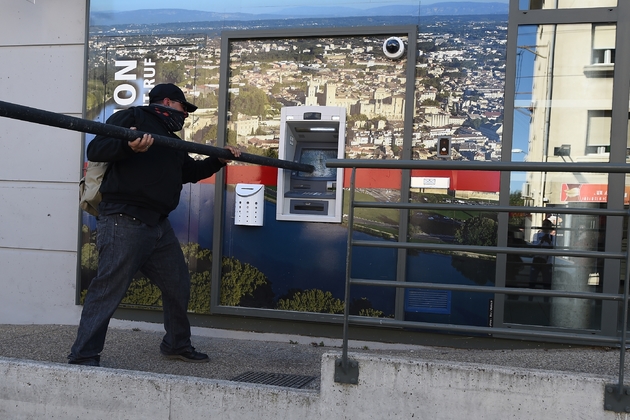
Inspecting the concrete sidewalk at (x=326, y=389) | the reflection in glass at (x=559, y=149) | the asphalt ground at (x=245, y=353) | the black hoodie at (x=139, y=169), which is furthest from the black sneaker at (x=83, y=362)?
the reflection in glass at (x=559, y=149)

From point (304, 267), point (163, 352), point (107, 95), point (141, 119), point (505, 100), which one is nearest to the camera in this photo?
point (141, 119)

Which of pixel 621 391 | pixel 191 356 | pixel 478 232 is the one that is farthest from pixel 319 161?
pixel 621 391

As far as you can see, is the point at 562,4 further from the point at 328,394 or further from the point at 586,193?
the point at 328,394

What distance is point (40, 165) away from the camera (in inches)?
234

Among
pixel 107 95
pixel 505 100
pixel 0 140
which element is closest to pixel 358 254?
pixel 505 100

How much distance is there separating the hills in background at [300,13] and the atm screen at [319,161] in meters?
1.11

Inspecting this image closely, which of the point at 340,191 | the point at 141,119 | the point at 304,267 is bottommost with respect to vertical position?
the point at 304,267

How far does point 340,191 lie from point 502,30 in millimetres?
1754

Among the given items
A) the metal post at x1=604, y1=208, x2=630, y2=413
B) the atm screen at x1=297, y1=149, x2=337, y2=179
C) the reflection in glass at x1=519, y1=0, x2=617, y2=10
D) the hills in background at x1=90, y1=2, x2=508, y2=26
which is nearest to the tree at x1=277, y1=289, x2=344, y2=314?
the atm screen at x1=297, y1=149, x2=337, y2=179

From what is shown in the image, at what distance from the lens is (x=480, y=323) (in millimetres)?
4949

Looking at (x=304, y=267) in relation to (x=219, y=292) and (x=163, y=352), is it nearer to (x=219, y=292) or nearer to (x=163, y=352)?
(x=219, y=292)

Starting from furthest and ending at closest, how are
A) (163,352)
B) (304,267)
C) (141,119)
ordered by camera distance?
(304,267), (163,352), (141,119)

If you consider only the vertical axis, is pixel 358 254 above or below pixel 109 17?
below

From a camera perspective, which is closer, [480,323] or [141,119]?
[141,119]
